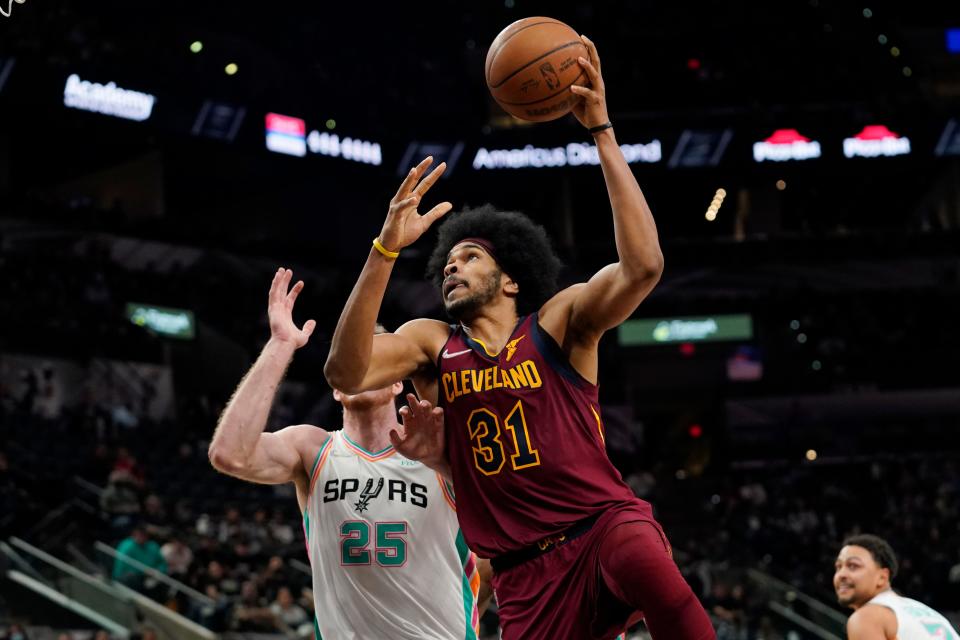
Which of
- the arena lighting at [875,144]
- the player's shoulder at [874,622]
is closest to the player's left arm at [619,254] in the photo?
the player's shoulder at [874,622]

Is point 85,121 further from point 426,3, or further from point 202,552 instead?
point 202,552

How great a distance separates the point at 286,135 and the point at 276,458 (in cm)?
2541

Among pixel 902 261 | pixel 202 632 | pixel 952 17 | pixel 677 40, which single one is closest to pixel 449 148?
pixel 677 40

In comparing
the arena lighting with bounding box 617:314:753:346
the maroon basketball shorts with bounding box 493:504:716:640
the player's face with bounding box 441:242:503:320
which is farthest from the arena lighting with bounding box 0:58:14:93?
the maroon basketball shorts with bounding box 493:504:716:640

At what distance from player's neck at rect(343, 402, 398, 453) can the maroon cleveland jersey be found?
1066 mm

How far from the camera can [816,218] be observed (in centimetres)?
3578

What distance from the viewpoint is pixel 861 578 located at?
6.32 metres

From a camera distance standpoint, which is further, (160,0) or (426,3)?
(426,3)

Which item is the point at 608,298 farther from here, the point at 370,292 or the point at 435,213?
the point at 370,292

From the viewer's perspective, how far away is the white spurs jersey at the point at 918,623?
5.93 metres

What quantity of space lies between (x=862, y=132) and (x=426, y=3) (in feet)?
39.3

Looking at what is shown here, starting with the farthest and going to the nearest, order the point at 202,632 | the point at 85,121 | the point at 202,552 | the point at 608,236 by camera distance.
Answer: the point at 608,236 < the point at 85,121 < the point at 202,552 < the point at 202,632

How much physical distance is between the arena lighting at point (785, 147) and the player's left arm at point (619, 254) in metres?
28.2

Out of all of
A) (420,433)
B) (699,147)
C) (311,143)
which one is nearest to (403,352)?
(420,433)
